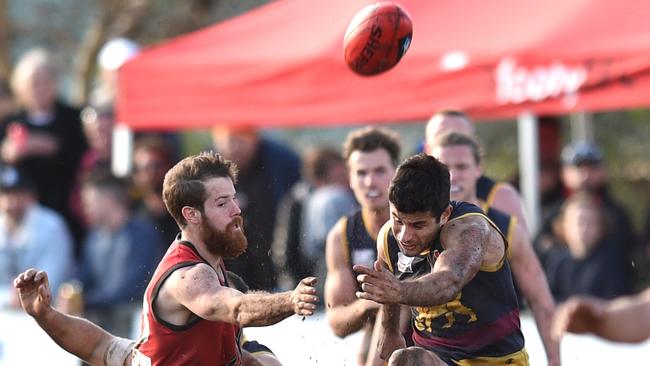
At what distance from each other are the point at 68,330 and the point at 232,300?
5.36 feet

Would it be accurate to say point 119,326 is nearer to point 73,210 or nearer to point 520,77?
point 73,210

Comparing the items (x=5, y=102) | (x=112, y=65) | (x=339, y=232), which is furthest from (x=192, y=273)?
(x=5, y=102)

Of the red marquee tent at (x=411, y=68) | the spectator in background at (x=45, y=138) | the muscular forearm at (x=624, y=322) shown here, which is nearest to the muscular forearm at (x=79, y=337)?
the muscular forearm at (x=624, y=322)

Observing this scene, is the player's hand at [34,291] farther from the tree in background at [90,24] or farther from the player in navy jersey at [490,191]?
the tree in background at [90,24]

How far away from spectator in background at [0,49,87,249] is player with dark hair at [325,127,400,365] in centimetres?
459

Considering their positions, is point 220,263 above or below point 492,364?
above

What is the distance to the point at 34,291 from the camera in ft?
24.3

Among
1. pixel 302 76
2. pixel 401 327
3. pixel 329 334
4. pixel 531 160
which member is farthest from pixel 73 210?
pixel 401 327

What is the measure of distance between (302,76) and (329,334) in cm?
316

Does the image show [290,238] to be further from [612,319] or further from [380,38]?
[612,319]

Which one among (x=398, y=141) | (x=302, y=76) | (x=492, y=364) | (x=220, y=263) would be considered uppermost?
(x=302, y=76)

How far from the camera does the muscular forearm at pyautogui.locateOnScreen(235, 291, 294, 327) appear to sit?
240 inches

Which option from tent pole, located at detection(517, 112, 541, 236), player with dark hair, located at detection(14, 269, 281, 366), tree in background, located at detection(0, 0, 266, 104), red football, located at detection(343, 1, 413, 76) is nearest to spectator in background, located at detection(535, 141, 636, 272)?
tent pole, located at detection(517, 112, 541, 236)

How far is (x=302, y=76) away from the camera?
439 inches
